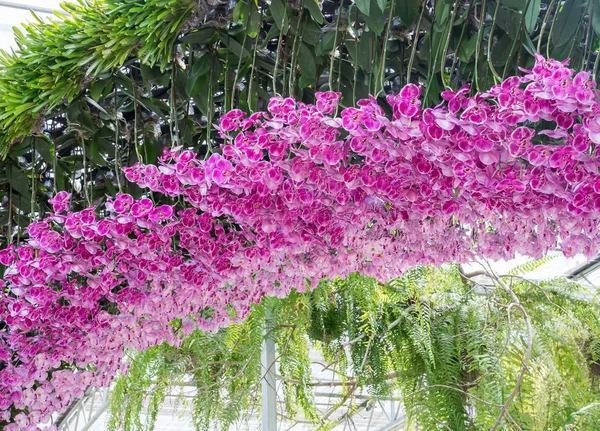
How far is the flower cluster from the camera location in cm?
76

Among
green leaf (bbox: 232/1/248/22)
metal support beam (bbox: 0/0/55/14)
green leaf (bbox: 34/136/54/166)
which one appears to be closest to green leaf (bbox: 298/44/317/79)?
green leaf (bbox: 232/1/248/22)

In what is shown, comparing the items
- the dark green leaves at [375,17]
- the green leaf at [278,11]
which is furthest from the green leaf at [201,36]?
the dark green leaves at [375,17]


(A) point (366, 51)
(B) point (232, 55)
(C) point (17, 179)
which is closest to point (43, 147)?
(C) point (17, 179)

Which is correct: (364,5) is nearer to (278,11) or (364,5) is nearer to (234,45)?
(278,11)

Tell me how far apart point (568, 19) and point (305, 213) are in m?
0.49

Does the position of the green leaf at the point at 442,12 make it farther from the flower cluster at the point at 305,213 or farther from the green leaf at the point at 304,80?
the green leaf at the point at 304,80

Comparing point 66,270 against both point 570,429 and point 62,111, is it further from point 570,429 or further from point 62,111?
point 570,429

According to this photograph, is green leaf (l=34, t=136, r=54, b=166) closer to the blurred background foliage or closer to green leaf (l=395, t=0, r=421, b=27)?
the blurred background foliage

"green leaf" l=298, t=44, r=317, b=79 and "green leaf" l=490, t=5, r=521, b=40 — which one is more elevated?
"green leaf" l=298, t=44, r=317, b=79

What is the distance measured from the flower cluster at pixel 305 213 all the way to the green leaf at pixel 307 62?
88 millimetres

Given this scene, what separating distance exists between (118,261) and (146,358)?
131 cm

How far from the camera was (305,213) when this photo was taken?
109 cm

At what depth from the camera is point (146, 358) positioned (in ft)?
8.16

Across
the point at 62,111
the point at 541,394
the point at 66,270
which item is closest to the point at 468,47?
the point at 62,111
